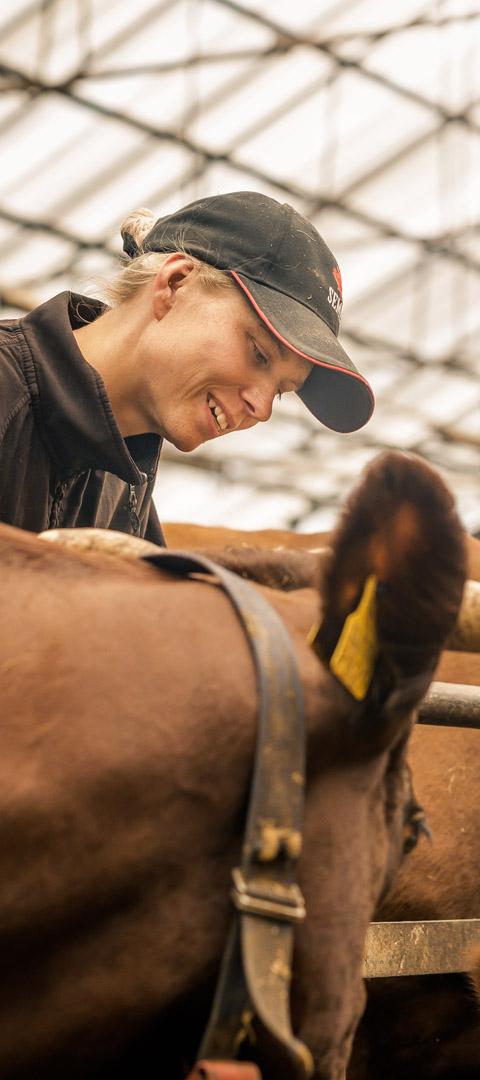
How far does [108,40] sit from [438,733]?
24.9ft

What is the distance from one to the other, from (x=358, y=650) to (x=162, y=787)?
0.72 feet

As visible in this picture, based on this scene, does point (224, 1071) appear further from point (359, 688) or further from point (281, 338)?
point (281, 338)

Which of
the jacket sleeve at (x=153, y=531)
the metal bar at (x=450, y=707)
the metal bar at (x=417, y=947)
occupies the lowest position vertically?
the metal bar at (x=417, y=947)

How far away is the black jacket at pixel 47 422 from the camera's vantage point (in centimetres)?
211

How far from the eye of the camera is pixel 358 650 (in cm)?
114

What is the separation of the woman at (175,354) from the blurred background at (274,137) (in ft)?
22.8

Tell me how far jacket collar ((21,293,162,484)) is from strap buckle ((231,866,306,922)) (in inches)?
46.6

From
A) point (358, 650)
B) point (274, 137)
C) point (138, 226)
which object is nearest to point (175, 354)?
point (138, 226)

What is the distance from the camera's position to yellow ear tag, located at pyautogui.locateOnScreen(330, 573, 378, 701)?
1.13 meters

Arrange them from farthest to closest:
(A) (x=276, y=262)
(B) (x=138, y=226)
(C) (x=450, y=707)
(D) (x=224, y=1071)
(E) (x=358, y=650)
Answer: (B) (x=138, y=226), (A) (x=276, y=262), (C) (x=450, y=707), (E) (x=358, y=650), (D) (x=224, y=1071)

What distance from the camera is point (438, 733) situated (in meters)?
2.68

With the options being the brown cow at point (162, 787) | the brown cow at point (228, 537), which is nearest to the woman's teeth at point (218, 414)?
the brown cow at point (162, 787)

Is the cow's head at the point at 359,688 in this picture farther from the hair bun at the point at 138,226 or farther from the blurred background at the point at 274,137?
the blurred background at the point at 274,137

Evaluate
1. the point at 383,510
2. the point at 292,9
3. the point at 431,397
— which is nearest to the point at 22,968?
the point at 383,510
